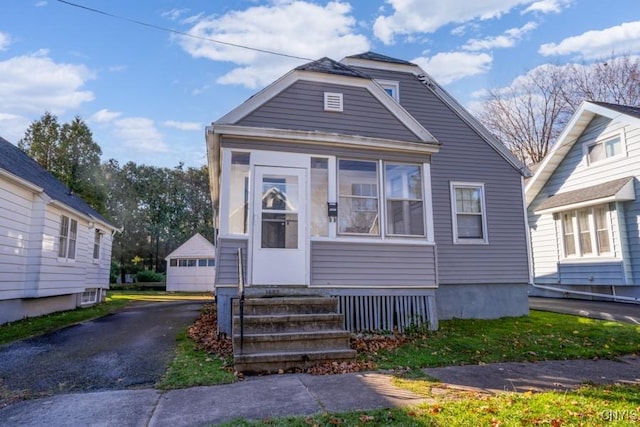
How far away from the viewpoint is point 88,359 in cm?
580

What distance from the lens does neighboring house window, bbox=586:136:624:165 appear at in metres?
12.4

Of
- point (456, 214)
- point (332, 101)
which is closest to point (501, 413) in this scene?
point (332, 101)

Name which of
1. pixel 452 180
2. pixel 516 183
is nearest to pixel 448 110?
pixel 452 180

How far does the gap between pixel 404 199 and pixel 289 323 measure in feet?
11.7

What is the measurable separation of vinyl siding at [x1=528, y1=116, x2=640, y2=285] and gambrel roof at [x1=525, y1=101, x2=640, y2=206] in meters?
0.16

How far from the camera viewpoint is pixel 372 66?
10203 millimetres

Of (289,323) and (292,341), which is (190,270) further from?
(292,341)

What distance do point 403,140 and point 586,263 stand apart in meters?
9.41

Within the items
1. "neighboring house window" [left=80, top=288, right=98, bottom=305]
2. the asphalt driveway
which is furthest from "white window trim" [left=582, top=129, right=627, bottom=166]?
"neighboring house window" [left=80, top=288, right=98, bottom=305]

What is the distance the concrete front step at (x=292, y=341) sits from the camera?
5168mm

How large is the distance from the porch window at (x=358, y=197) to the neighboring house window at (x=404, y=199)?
276mm

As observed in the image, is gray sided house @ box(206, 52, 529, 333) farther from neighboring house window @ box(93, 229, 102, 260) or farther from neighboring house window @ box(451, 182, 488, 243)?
neighboring house window @ box(93, 229, 102, 260)

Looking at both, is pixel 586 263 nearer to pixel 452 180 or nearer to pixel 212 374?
pixel 452 180

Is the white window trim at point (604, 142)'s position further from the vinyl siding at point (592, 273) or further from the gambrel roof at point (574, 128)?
the vinyl siding at point (592, 273)
